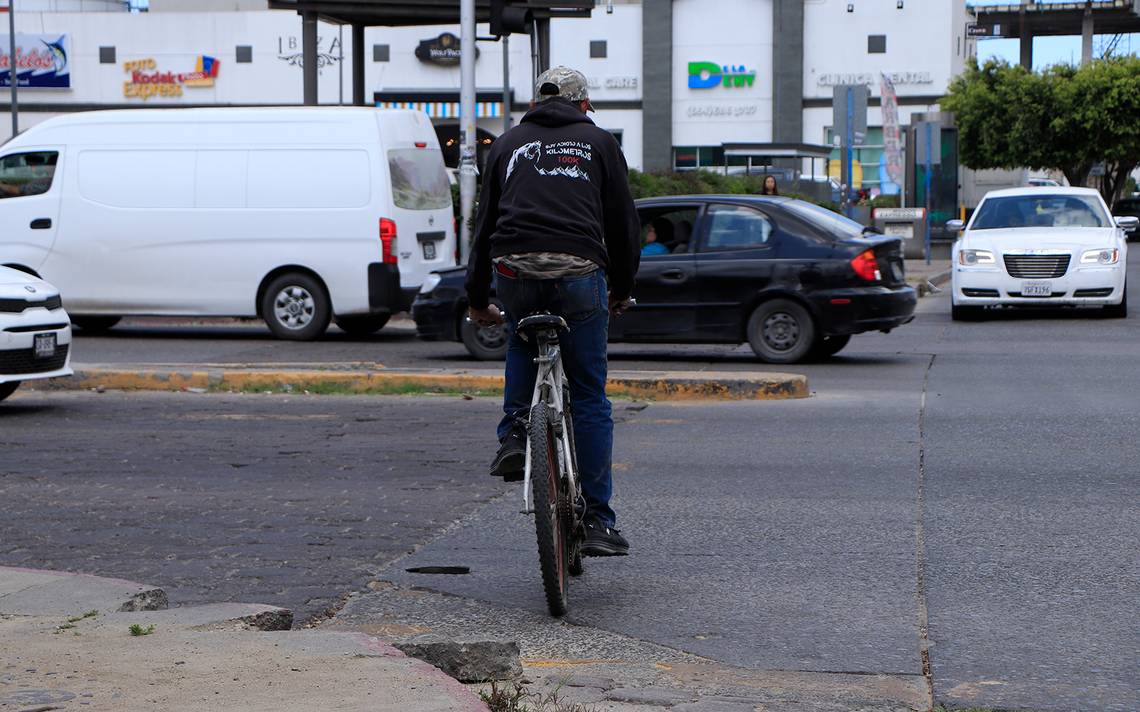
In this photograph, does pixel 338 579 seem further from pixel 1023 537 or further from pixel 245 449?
pixel 245 449

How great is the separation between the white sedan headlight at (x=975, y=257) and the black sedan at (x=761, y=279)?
5.04 meters

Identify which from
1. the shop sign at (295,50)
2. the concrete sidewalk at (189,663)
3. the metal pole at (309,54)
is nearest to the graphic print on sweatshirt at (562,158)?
the concrete sidewalk at (189,663)

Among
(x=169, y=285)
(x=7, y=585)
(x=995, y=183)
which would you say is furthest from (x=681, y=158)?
(x=7, y=585)

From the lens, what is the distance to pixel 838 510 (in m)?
7.42

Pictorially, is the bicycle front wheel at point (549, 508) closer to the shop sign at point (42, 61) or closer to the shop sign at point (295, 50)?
the shop sign at point (295, 50)

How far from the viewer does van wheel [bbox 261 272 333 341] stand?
1723cm

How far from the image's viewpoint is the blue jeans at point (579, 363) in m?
5.57

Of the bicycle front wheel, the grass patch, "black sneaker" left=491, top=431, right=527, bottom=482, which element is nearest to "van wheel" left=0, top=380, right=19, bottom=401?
"black sneaker" left=491, top=431, right=527, bottom=482

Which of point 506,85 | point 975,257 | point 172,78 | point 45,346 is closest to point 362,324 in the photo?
point 975,257

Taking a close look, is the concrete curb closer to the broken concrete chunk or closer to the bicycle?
the bicycle

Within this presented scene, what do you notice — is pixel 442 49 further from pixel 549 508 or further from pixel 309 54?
pixel 549 508

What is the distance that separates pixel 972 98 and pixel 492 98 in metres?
19.1

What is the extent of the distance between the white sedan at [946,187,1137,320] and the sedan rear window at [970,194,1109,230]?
43 mm

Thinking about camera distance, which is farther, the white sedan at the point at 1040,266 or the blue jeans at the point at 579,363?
the white sedan at the point at 1040,266
